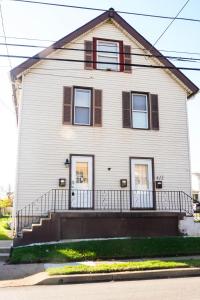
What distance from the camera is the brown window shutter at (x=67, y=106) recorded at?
15641 mm

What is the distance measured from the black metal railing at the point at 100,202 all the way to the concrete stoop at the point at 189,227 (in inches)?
21.7

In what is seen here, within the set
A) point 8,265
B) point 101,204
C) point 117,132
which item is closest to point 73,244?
point 8,265

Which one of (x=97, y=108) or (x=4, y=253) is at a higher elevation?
(x=97, y=108)

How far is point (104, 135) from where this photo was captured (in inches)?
625

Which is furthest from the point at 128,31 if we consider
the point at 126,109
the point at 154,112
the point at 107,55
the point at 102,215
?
the point at 102,215

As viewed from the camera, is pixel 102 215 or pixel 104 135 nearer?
pixel 102 215

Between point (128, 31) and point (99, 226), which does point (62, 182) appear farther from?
point (128, 31)

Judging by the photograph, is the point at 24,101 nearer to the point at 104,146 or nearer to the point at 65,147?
the point at 65,147

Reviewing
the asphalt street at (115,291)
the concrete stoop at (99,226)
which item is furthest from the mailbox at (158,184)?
the asphalt street at (115,291)

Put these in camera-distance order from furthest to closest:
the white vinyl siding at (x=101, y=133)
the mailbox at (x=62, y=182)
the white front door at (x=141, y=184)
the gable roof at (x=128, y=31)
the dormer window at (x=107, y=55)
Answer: the dormer window at (x=107, y=55)
the gable roof at (x=128, y=31)
the white front door at (x=141, y=184)
the white vinyl siding at (x=101, y=133)
the mailbox at (x=62, y=182)

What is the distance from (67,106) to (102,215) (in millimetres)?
5139

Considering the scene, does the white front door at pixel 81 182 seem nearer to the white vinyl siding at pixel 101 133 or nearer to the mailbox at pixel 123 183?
the white vinyl siding at pixel 101 133

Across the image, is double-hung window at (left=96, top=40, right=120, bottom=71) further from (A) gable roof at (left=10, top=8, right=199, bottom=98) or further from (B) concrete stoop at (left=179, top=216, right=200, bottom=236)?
(B) concrete stoop at (left=179, top=216, right=200, bottom=236)

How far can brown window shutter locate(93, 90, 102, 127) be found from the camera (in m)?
15.9
